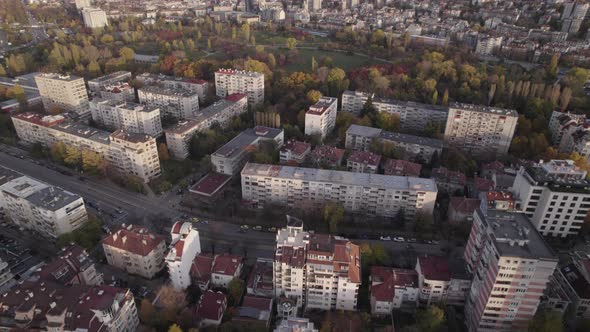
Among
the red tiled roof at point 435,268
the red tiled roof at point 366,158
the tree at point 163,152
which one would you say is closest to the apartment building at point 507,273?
the red tiled roof at point 435,268

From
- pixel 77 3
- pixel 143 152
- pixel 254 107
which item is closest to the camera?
pixel 143 152

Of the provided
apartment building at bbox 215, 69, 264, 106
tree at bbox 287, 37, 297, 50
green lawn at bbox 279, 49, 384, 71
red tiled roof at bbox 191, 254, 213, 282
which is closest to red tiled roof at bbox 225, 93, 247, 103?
apartment building at bbox 215, 69, 264, 106

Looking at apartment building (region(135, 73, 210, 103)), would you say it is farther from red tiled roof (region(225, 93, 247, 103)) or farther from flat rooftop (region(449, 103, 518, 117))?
flat rooftop (region(449, 103, 518, 117))

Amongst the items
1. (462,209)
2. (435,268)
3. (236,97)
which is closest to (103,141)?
(236,97)

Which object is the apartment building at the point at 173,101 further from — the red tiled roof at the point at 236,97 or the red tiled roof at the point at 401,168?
the red tiled roof at the point at 401,168

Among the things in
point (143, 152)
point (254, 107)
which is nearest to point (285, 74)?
point (254, 107)

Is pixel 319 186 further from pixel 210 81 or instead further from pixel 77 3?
pixel 77 3
